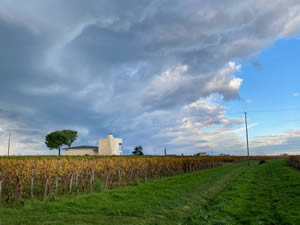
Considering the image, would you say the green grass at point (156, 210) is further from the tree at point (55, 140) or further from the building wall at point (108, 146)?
the tree at point (55, 140)

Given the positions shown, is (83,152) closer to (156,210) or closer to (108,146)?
(108,146)

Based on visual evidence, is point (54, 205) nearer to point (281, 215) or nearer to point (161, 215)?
point (161, 215)

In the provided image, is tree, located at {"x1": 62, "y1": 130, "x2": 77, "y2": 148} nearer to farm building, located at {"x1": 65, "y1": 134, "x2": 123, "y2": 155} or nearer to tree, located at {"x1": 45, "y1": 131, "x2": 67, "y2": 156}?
tree, located at {"x1": 45, "y1": 131, "x2": 67, "y2": 156}

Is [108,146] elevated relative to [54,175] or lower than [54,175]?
elevated

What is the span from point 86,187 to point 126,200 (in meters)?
10.3

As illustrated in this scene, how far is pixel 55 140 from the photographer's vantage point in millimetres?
114938

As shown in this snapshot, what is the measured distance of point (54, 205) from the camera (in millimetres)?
17969

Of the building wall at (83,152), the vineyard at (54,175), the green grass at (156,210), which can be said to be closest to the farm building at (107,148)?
the building wall at (83,152)

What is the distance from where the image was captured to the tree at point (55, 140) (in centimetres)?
11475

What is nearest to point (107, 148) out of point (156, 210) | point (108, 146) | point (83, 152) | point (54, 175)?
point (108, 146)

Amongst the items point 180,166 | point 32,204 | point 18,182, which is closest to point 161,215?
point 32,204

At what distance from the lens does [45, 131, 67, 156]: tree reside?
115m

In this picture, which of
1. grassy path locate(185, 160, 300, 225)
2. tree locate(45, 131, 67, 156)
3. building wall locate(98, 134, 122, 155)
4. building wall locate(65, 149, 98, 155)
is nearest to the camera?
grassy path locate(185, 160, 300, 225)

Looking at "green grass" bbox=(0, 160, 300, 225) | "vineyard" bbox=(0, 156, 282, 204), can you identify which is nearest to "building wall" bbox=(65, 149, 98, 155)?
"vineyard" bbox=(0, 156, 282, 204)
